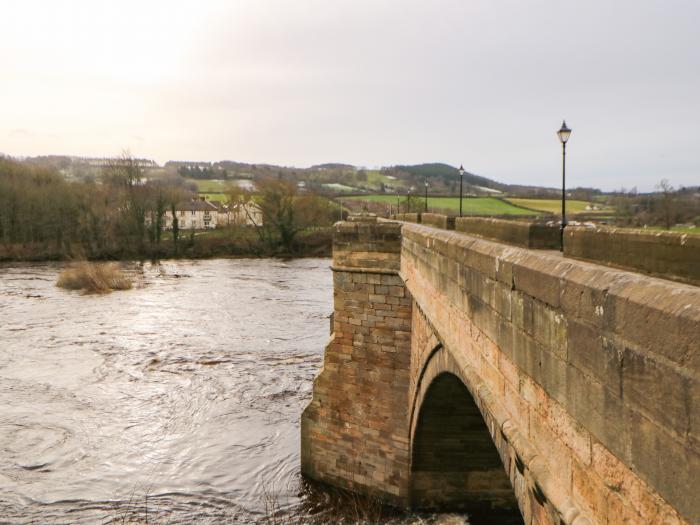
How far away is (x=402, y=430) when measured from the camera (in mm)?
→ 9648

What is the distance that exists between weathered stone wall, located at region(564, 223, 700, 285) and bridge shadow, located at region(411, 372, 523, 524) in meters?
5.24

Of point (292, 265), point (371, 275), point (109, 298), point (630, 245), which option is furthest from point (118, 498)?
point (292, 265)

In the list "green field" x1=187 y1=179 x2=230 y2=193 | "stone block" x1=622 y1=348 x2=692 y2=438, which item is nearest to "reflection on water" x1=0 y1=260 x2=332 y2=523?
"stone block" x1=622 y1=348 x2=692 y2=438

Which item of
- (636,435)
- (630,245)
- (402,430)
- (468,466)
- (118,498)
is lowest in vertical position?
(118,498)

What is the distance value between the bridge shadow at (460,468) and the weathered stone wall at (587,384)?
14.9ft

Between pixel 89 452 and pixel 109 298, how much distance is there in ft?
61.6

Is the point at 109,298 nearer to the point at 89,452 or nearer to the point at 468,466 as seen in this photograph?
the point at 89,452

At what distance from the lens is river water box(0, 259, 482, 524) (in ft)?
34.9

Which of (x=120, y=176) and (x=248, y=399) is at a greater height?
(x=120, y=176)

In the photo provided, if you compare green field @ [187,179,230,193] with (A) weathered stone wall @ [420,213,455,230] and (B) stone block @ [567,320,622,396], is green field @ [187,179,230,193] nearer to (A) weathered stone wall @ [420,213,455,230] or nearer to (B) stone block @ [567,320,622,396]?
(A) weathered stone wall @ [420,213,455,230]

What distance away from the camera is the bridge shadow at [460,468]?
9.05 metres

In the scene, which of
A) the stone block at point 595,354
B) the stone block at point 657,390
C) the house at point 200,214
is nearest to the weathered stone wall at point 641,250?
the stone block at point 595,354

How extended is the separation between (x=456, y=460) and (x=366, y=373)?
2.09 m

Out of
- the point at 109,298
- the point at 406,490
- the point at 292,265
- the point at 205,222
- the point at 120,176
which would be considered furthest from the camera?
the point at 205,222
